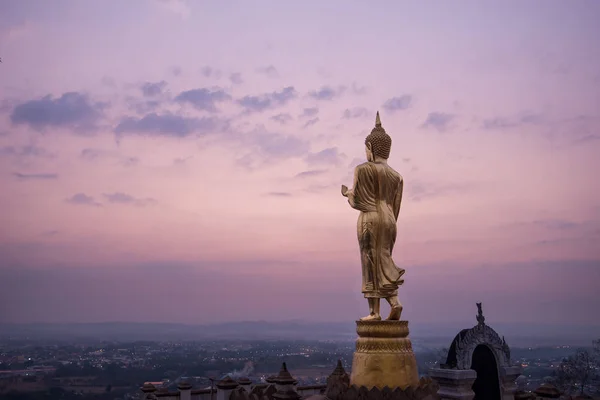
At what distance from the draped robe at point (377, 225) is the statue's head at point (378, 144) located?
26 centimetres

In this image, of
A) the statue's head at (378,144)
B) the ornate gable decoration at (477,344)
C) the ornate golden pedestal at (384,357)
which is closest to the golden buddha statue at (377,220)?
the statue's head at (378,144)

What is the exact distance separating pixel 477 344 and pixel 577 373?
7.65 meters

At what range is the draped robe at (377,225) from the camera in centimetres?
1069

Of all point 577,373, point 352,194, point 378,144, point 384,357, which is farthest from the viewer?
point 577,373

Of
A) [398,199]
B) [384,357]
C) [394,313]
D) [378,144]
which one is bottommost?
[384,357]

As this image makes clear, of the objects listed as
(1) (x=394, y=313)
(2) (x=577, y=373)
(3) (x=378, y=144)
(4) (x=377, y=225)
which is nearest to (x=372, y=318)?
(1) (x=394, y=313)

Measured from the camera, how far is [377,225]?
10859mm

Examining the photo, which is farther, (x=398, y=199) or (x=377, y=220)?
(x=398, y=199)

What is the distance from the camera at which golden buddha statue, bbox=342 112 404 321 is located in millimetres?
10633

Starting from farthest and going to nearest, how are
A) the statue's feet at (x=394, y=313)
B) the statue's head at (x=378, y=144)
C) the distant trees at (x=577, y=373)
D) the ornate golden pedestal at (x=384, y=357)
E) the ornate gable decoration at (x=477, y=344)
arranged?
the distant trees at (x=577, y=373)
the statue's head at (x=378, y=144)
the ornate gable decoration at (x=477, y=344)
the statue's feet at (x=394, y=313)
the ornate golden pedestal at (x=384, y=357)

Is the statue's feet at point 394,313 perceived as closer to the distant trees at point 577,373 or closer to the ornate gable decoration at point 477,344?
the ornate gable decoration at point 477,344

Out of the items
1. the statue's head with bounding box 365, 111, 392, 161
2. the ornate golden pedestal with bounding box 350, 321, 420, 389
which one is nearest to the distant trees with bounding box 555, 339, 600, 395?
the ornate golden pedestal with bounding box 350, 321, 420, 389

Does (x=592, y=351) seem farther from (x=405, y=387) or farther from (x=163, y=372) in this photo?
(x=163, y=372)

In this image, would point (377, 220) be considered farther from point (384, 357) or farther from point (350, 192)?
point (384, 357)
